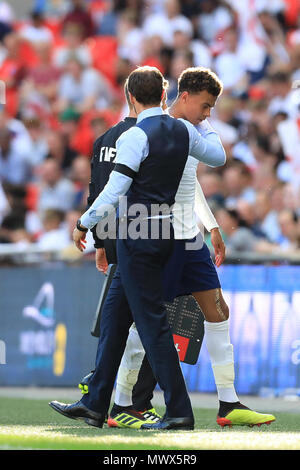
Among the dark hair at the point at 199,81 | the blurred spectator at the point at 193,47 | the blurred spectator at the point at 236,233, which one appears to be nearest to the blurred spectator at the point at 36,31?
the blurred spectator at the point at 193,47

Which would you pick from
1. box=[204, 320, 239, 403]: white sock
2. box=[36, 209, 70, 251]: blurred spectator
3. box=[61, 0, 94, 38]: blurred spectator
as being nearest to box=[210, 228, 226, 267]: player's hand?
box=[204, 320, 239, 403]: white sock

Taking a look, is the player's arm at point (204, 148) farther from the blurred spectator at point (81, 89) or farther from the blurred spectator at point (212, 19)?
the blurred spectator at point (81, 89)

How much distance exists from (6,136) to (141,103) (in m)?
8.83

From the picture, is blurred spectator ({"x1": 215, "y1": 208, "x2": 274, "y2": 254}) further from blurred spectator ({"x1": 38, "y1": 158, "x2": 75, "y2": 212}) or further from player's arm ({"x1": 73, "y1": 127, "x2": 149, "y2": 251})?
player's arm ({"x1": 73, "y1": 127, "x2": 149, "y2": 251})

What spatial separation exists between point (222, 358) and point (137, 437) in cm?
121

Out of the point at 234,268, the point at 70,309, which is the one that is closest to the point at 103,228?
the point at 234,268

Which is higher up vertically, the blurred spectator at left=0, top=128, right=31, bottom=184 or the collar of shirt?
the collar of shirt

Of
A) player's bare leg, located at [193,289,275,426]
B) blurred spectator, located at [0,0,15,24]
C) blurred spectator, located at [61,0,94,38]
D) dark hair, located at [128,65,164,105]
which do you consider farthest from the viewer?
blurred spectator, located at [0,0,15,24]

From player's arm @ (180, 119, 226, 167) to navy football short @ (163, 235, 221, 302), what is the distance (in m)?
0.54

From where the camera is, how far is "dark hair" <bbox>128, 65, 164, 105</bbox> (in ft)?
19.9

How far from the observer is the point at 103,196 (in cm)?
597

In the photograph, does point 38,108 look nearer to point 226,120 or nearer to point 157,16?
point 157,16

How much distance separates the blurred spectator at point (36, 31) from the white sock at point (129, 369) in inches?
410

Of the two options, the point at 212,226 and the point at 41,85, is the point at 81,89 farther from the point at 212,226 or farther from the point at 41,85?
the point at 212,226
